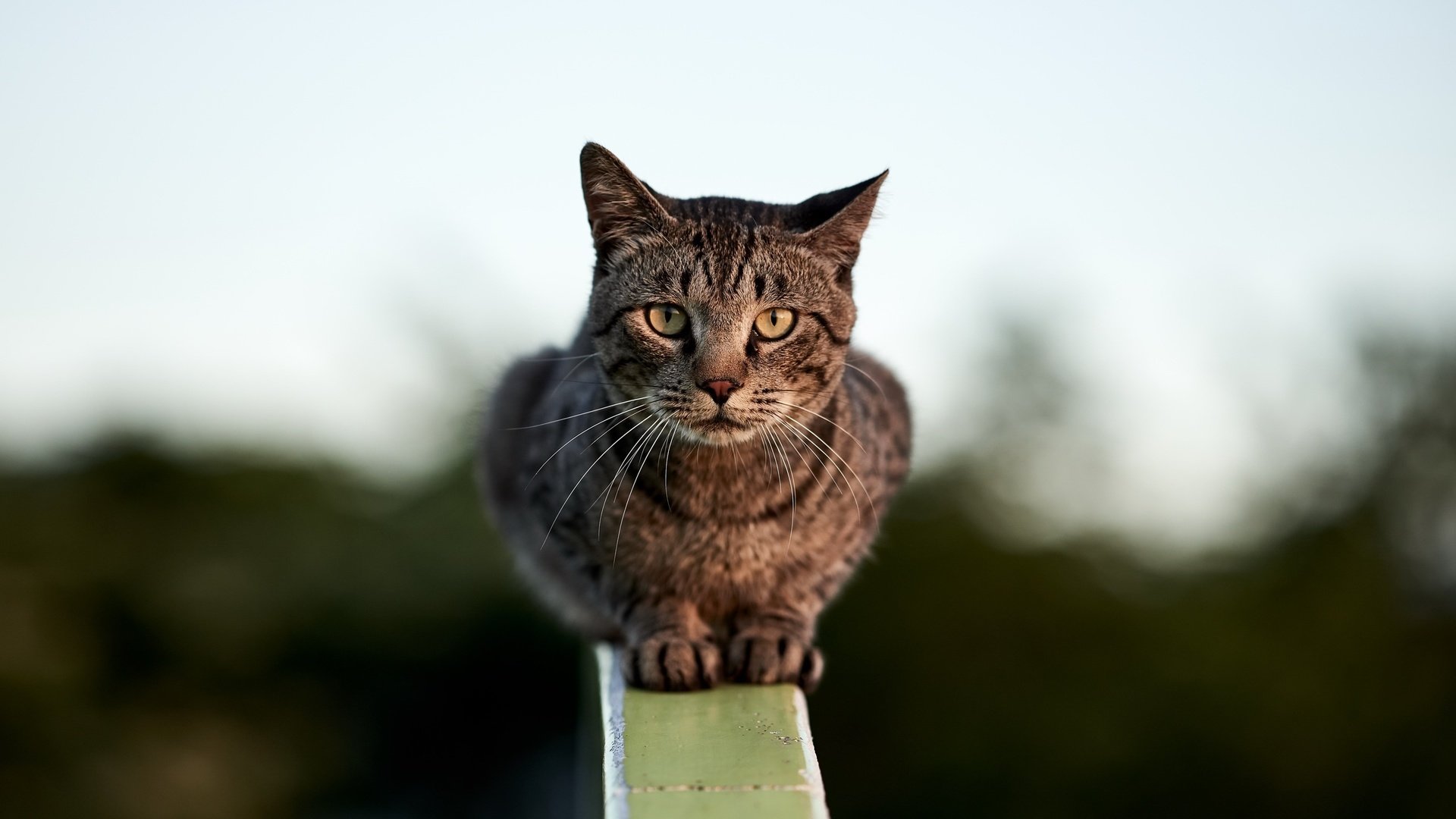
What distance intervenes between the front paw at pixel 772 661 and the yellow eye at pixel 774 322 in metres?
0.62

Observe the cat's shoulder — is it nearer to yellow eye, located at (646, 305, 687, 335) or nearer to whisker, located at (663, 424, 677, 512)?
whisker, located at (663, 424, 677, 512)

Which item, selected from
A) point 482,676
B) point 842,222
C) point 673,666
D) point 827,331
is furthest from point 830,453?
point 482,676

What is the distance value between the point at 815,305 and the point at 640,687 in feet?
2.82

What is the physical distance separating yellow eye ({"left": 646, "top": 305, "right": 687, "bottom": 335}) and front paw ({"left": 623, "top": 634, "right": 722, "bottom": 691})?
63cm

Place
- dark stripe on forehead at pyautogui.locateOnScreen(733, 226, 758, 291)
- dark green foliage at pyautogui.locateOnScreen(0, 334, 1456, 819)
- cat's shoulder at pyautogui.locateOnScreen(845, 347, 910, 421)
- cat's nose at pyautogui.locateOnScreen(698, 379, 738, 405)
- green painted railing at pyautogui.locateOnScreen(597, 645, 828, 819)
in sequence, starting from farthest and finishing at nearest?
dark green foliage at pyautogui.locateOnScreen(0, 334, 1456, 819), cat's shoulder at pyautogui.locateOnScreen(845, 347, 910, 421), dark stripe on forehead at pyautogui.locateOnScreen(733, 226, 758, 291), cat's nose at pyautogui.locateOnScreen(698, 379, 738, 405), green painted railing at pyautogui.locateOnScreen(597, 645, 828, 819)

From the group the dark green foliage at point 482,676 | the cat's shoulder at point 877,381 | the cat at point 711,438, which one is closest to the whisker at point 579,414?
the cat at point 711,438

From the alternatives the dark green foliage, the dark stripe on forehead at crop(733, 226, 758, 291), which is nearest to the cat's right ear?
the dark stripe on forehead at crop(733, 226, 758, 291)

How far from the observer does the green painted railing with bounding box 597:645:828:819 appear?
7.49 feet

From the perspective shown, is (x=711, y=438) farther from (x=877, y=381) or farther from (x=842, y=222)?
(x=877, y=381)

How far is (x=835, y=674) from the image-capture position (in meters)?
11.1

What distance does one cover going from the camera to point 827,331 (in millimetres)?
3127

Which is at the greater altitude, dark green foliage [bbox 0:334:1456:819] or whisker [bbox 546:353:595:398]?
whisker [bbox 546:353:595:398]

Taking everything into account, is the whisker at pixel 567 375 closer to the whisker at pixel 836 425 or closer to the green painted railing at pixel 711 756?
the whisker at pixel 836 425

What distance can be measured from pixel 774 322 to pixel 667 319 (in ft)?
0.72
